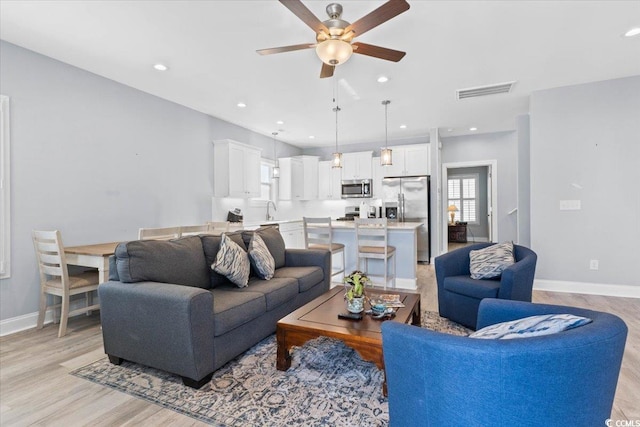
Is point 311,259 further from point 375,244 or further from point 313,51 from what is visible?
point 313,51

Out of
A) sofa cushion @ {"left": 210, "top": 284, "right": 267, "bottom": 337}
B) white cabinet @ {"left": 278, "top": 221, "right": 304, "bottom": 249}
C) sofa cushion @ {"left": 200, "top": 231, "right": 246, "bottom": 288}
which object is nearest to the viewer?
sofa cushion @ {"left": 210, "top": 284, "right": 267, "bottom": 337}

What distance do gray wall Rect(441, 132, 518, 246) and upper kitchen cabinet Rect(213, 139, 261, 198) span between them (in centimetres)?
471

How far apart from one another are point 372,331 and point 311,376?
1.90 feet

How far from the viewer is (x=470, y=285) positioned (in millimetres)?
2883

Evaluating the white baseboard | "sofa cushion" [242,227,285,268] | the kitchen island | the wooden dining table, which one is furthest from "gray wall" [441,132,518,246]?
the wooden dining table

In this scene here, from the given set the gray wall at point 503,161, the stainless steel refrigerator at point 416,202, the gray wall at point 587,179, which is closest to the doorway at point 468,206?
the gray wall at point 503,161

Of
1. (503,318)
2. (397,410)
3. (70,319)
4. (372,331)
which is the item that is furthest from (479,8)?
(70,319)

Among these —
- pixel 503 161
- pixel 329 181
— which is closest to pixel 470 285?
pixel 503 161

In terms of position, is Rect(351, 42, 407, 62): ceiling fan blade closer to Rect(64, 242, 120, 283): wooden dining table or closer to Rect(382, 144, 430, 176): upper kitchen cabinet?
Rect(64, 242, 120, 283): wooden dining table

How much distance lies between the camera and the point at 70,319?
3447mm

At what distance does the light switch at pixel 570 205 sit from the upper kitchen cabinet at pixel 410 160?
8.70 feet

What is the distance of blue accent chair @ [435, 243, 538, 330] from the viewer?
264 cm

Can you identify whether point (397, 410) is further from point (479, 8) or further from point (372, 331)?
point (479, 8)

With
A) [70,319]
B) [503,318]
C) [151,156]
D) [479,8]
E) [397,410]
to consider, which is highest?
[479,8]
